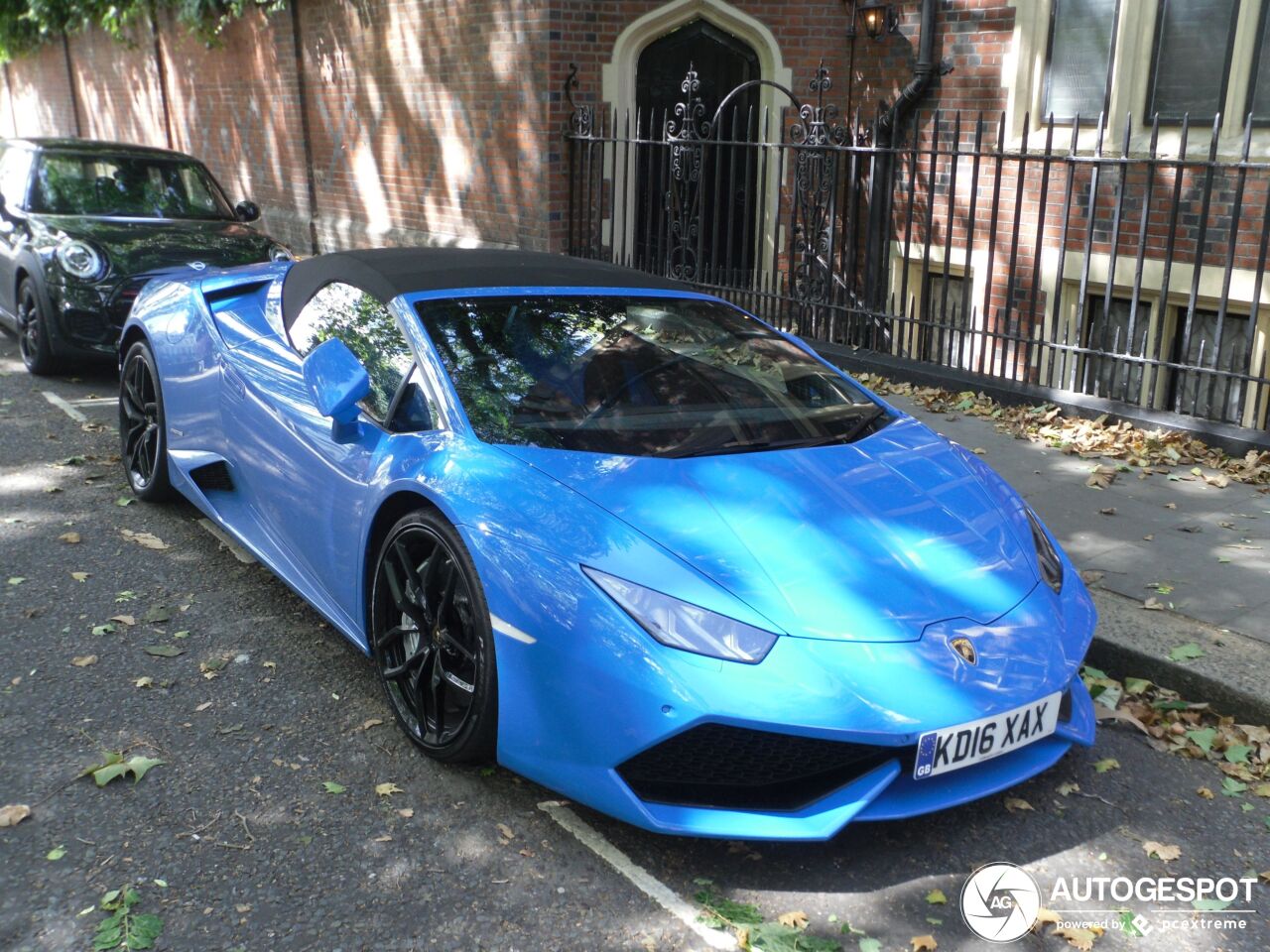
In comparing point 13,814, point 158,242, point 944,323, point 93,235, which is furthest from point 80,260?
point 944,323

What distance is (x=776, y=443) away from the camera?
3766 millimetres

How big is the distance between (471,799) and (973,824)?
1.38 meters

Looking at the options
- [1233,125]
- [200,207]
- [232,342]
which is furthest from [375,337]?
[1233,125]

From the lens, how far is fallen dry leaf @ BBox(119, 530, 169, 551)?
17.3 ft

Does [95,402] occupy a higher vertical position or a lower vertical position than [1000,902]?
higher

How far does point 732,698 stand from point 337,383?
175 cm

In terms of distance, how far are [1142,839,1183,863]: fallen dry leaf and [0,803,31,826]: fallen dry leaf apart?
9.85 ft

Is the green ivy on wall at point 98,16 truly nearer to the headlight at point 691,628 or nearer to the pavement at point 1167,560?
the pavement at point 1167,560

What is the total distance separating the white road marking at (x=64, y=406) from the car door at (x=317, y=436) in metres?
3.32

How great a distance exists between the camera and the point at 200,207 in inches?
368

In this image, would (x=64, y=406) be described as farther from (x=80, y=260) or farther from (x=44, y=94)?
(x=44, y=94)

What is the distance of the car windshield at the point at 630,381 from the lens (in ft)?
12.0

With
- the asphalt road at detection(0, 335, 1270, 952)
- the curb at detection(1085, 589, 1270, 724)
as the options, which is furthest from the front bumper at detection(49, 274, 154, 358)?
the curb at detection(1085, 589, 1270, 724)

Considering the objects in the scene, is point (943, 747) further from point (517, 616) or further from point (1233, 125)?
point (1233, 125)
